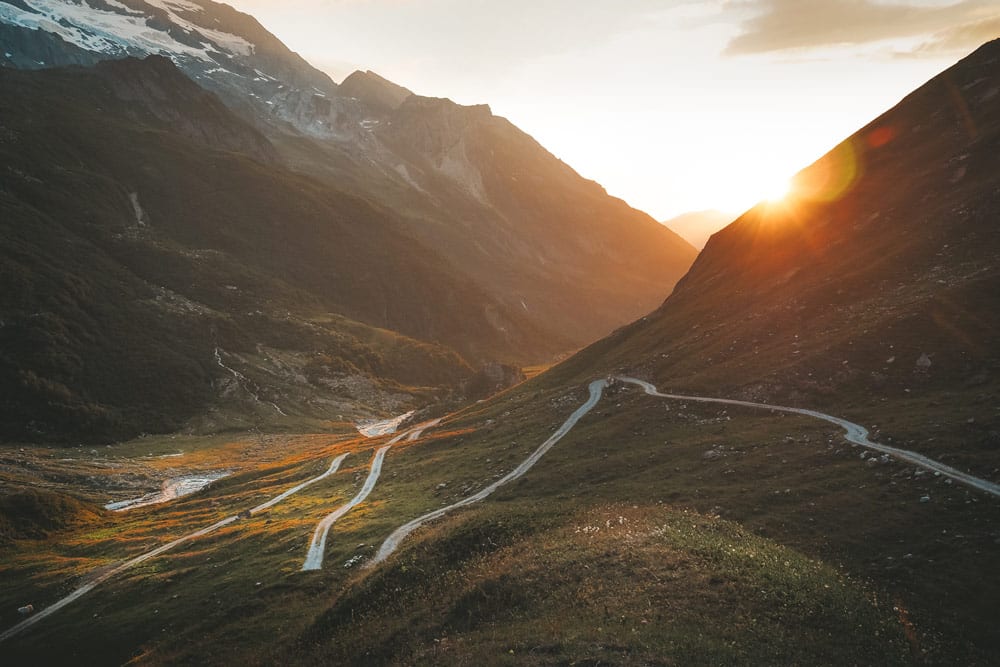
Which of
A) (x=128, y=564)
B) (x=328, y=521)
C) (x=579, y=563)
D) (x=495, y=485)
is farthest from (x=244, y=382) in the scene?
(x=579, y=563)

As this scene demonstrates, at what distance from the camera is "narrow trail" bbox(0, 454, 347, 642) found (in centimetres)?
4592

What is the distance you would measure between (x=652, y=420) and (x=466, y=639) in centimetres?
4188

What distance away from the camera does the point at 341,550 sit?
46625 millimetres

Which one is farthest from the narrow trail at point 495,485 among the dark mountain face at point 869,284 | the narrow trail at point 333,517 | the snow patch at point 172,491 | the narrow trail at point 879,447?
the snow patch at point 172,491

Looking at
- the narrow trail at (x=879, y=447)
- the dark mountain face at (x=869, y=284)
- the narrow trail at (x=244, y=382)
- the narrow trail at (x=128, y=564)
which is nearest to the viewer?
the narrow trail at (x=879, y=447)

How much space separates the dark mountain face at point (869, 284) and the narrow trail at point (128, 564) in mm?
52279

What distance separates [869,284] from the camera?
7000cm

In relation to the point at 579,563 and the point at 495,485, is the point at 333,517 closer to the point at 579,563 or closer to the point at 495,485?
the point at 495,485

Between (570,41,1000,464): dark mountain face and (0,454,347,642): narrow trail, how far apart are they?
2058 inches

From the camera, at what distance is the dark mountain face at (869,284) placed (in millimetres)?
51750

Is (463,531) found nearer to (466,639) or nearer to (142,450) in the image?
(466,639)

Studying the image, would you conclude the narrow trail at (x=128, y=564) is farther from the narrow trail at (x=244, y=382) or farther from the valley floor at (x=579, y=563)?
the narrow trail at (x=244, y=382)

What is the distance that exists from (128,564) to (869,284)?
87497 millimetres

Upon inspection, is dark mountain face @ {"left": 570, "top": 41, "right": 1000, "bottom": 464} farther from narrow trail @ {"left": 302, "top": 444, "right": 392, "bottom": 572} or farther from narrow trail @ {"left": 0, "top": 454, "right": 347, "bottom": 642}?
narrow trail @ {"left": 0, "top": 454, "right": 347, "bottom": 642}
